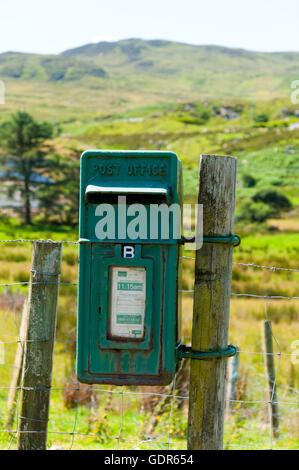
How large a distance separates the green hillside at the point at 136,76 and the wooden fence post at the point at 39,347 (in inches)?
3254

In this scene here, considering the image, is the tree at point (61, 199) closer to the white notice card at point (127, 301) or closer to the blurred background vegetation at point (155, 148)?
the blurred background vegetation at point (155, 148)

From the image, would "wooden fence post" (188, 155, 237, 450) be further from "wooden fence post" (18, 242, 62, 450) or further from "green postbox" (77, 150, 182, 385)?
"wooden fence post" (18, 242, 62, 450)

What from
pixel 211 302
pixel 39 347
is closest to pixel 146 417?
pixel 39 347

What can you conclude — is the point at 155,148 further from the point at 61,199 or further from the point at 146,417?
the point at 146,417

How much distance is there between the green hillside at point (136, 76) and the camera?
10644cm

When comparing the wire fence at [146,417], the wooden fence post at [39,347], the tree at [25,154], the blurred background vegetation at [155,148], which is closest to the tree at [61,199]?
the blurred background vegetation at [155,148]

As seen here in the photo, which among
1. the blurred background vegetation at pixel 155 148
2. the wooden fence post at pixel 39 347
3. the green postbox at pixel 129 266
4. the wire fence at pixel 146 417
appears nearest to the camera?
the green postbox at pixel 129 266

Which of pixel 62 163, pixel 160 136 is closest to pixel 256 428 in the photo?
pixel 62 163

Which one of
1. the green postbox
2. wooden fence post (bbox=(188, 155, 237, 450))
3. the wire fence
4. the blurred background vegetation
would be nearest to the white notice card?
the green postbox

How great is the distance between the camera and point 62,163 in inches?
1524

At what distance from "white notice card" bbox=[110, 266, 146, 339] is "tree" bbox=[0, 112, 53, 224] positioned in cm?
3570

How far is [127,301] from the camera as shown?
2.27 m
